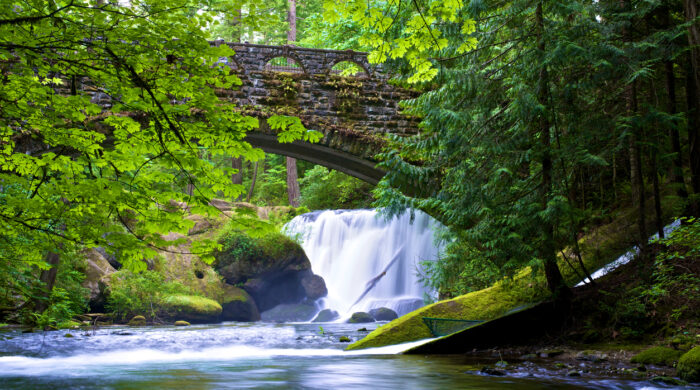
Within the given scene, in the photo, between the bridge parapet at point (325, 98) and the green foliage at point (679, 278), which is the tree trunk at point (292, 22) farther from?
the green foliage at point (679, 278)

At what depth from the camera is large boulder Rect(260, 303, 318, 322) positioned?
50.4 feet

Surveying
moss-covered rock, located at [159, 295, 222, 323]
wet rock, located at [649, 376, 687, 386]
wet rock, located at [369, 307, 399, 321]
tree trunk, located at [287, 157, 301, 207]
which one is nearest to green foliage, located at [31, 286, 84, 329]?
moss-covered rock, located at [159, 295, 222, 323]

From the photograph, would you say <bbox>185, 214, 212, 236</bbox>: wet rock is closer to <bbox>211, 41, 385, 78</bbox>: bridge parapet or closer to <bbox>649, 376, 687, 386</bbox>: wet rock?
<bbox>211, 41, 385, 78</bbox>: bridge parapet

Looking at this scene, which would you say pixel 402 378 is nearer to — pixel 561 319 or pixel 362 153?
pixel 561 319

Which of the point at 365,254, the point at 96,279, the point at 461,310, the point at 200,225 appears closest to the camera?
the point at 461,310

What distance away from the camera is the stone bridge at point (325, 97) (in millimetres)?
10242

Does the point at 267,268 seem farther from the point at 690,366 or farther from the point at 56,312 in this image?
the point at 690,366

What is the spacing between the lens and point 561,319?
6.46 metres

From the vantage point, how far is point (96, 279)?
13.2 meters

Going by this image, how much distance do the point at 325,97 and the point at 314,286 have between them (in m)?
7.93

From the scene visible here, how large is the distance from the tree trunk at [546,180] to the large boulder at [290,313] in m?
10.0

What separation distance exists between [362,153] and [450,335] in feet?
16.4

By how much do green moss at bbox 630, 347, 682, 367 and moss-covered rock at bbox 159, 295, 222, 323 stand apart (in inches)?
428

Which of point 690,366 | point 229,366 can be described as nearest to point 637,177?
point 690,366
